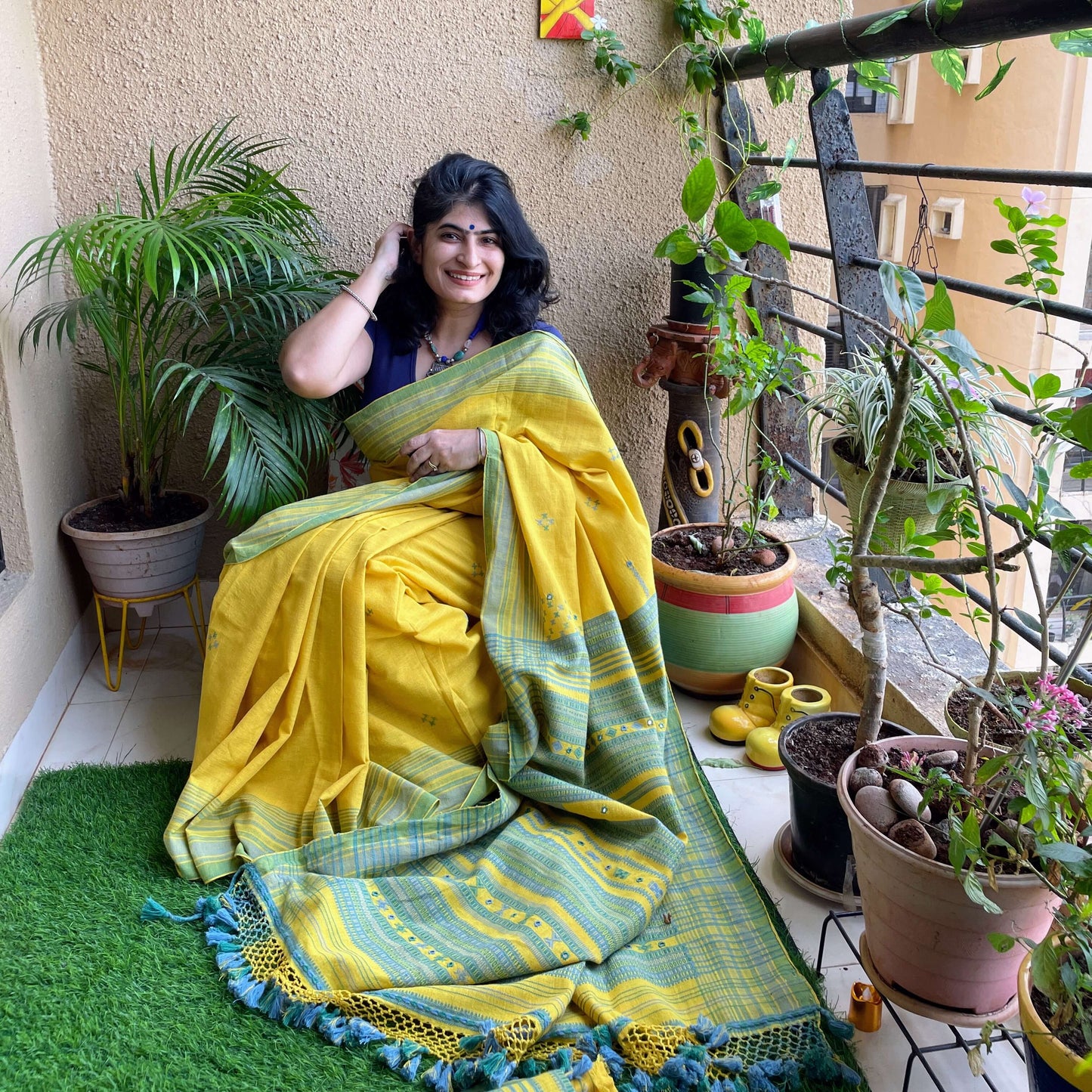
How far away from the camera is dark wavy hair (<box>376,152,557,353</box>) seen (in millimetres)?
2104

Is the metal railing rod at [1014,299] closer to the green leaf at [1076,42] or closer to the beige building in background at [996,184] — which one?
the green leaf at [1076,42]

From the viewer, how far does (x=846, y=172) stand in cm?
224

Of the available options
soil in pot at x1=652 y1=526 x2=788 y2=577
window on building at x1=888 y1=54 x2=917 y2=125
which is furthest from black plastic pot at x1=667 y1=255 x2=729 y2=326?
window on building at x1=888 y1=54 x2=917 y2=125

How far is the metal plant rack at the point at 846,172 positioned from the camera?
1.45 meters

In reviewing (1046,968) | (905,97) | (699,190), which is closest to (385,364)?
(699,190)

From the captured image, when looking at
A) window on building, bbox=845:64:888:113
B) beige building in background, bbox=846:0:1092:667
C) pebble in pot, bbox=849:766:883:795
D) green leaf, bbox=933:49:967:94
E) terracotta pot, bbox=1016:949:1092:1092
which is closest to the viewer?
terracotta pot, bbox=1016:949:1092:1092

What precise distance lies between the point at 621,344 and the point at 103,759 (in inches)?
66.1

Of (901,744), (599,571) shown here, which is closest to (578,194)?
(599,571)

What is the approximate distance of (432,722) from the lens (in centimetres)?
193

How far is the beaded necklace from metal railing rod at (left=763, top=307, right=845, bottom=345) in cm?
86

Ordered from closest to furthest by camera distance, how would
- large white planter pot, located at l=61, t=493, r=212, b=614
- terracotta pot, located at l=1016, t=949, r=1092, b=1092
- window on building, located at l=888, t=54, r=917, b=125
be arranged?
terracotta pot, located at l=1016, t=949, r=1092, b=1092, large white planter pot, located at l=61, t=493, r=212, b=614, window on building, located at l=888, t=54, r=917, b=125

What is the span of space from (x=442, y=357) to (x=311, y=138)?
75cm

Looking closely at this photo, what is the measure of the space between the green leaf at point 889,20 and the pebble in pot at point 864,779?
120 cm

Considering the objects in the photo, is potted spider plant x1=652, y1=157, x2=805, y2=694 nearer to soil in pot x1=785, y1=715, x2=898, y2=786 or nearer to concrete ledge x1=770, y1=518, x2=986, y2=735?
concrete ledge x1=770, y1=518, x2=986, y2=735
